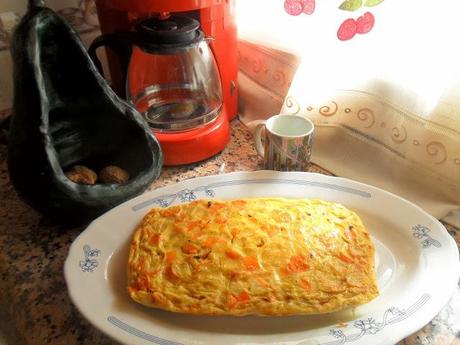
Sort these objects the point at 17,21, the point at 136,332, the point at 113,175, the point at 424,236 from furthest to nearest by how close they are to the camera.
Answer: the point at 17,21 → the point at 113,175 → the point at 424,236 → the point at 136,332

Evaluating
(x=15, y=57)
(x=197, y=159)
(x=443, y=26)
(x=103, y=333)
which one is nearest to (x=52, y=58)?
(x=15, y=57)

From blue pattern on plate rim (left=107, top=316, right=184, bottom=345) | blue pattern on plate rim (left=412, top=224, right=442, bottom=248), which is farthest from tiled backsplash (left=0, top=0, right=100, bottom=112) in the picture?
blue pattern on plate rim (left=412, top=224, right=442, bottom=248)

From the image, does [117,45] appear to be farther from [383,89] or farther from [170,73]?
[383,89]

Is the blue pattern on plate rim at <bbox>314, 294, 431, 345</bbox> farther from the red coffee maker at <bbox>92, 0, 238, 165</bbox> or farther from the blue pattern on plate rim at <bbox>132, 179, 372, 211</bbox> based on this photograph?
the red coffee maker at <bbox>92, 0, 238, 165</bbox>

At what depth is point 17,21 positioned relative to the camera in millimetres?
877

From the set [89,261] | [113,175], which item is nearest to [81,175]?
[113,175]

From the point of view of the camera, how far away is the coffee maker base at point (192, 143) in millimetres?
792

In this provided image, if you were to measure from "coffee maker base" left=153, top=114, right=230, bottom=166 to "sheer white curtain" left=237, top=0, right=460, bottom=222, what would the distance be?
0.13m

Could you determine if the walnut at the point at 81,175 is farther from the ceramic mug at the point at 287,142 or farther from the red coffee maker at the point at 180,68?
the ceramic mug at the point at 287,142

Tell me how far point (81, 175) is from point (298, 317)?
0.40m

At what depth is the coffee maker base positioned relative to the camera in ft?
2.60

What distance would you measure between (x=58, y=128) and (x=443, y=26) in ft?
1.91

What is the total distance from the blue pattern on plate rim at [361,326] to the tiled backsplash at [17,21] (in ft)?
2.05

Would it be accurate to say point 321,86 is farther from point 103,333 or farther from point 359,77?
point 103,333
